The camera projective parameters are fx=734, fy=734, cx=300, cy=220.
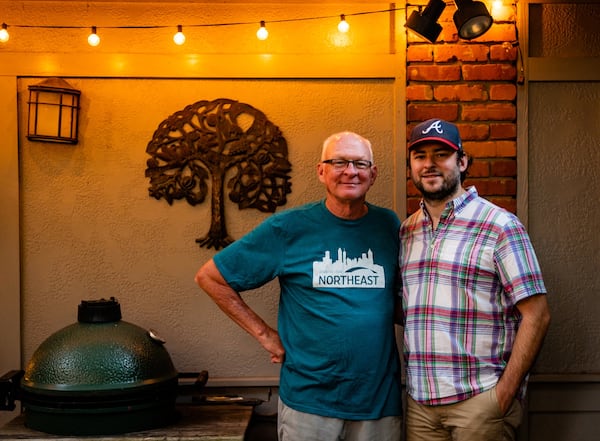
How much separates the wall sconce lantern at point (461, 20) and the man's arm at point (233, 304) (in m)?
1.54

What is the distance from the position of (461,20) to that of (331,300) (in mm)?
1523

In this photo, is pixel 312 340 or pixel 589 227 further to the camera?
pixel 589 227

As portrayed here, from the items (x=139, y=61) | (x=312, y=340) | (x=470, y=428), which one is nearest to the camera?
(x=470, y=428)

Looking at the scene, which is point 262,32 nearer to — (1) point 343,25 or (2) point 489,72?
(1) point 343,25

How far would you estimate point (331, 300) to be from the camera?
10.0 ft

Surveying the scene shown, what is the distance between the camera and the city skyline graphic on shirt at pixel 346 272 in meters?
3.06

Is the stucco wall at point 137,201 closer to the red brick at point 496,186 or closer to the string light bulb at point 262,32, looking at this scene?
the string light bulb at point 262,32

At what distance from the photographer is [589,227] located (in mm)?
4066

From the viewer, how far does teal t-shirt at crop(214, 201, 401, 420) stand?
3029 mm

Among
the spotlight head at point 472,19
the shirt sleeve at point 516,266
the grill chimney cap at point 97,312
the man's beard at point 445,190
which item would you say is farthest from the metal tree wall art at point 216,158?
the shirt sleeve at point 516,266

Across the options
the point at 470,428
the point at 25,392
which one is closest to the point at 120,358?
the point at 25,392

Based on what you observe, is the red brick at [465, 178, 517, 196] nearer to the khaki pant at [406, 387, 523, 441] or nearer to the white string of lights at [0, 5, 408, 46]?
the white string of lights at [0, 5, 408, 46]

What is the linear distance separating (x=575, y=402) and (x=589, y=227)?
3.20 feet

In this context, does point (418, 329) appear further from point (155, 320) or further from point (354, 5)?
point (354, 5)
